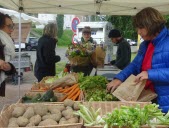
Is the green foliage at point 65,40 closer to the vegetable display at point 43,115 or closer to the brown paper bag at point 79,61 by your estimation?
the brown paper bag at point 79,61

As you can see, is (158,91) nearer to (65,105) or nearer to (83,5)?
(65,105)

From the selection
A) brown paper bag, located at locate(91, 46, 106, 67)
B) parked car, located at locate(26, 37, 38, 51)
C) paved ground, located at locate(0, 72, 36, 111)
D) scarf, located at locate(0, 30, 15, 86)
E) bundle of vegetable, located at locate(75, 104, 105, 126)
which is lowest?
paved ground, located at locate(0, 72, 36, 111)

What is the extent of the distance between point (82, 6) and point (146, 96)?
14.1 ft

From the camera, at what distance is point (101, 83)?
4258 mm

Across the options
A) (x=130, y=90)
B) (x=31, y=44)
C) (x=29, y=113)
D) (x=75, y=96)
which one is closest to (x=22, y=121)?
(x=29, y=113)

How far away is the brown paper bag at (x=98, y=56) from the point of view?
607 centimetres

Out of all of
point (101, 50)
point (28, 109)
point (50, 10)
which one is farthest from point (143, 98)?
point (50, 10)

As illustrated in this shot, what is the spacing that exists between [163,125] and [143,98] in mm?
710

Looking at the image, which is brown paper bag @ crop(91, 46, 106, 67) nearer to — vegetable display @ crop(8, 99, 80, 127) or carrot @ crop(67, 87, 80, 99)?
carrot @ crop(67, 87, 80, 99)

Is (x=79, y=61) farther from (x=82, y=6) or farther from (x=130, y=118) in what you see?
(x=130, y=118)

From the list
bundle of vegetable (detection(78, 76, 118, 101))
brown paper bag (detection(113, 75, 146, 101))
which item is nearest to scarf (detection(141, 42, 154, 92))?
brown paper bag (detection(113, 75, 146, 101))

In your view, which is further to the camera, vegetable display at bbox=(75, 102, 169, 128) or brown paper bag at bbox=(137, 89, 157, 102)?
brown paper bag at bbox=(137, 89, 157, 102)

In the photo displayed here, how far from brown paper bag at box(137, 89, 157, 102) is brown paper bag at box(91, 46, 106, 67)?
2970 mm

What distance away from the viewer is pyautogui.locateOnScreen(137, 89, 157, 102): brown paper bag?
306 cm
